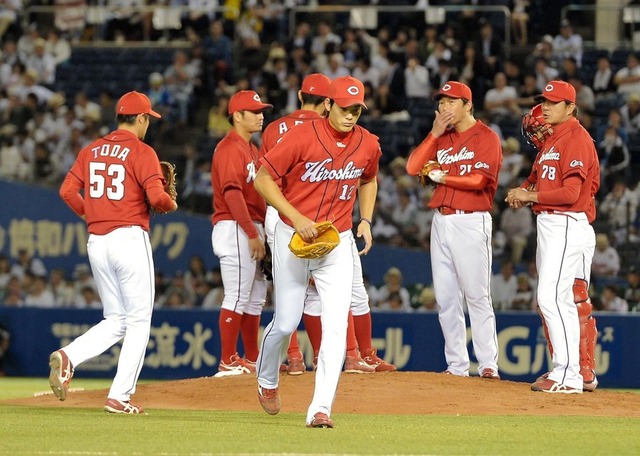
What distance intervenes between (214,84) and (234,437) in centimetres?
1438

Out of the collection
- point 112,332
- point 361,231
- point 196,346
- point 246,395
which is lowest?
point 196,346

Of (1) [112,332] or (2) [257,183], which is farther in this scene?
(1) [112,332]

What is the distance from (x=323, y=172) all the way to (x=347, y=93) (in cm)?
53

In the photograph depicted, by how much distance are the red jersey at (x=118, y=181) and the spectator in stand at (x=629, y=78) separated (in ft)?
36.6

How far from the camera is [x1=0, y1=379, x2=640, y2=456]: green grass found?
22.2ft

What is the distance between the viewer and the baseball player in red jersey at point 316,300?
1007 centimetres

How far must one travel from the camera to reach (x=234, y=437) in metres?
7.30

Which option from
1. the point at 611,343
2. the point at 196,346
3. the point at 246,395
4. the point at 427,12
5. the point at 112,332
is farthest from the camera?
the point at 427,12

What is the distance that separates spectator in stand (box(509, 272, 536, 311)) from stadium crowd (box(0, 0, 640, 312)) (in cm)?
1

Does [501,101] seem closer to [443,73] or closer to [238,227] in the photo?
[443,73]

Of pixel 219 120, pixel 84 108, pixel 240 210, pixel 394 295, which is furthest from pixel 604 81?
pixel 240 210

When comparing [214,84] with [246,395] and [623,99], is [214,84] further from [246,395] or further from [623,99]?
[246,395]

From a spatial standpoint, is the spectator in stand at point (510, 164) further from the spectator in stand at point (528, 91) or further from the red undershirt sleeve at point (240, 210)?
the red undershirt sleeve at point (240, 210)

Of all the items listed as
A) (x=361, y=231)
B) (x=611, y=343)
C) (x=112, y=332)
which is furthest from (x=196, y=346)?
(x=361, y=231)
